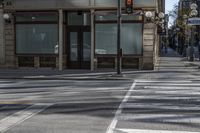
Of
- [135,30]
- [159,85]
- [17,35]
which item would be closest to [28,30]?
[17,35]

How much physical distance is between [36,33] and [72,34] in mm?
2175

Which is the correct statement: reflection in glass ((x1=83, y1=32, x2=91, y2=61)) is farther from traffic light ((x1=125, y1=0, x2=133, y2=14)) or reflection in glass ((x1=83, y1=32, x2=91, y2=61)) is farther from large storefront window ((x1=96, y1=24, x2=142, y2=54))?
traffic light ((x1=125, y1=0, x2=133, y2=14))

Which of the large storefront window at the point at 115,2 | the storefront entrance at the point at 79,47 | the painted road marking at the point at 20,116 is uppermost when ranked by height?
the large storefront window at the point at 115,2

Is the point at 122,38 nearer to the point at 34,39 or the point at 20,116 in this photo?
the point at 34,39

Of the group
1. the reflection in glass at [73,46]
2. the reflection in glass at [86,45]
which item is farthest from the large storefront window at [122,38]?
the reflection in glass at [73,46]

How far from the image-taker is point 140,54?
2738 cm

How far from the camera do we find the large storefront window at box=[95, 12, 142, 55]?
27.5 m

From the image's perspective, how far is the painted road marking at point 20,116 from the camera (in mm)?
9719

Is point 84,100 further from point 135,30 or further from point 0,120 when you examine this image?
point 135,30

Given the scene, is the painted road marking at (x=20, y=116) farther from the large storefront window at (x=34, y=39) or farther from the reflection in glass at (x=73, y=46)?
the large storefront window at (x=34, y=39)

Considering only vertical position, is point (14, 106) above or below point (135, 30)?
below

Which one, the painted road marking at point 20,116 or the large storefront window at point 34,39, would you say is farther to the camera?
the large storefront window at point 34,39

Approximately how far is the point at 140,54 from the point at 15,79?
8.02m

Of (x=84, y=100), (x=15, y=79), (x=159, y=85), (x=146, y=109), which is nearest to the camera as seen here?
(x=146, y=109)
